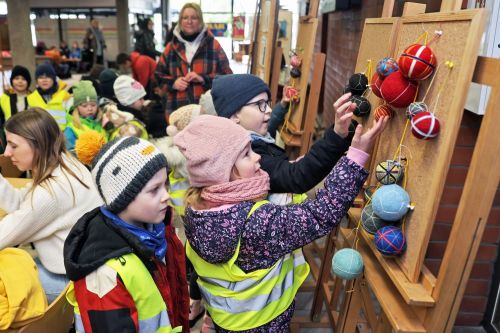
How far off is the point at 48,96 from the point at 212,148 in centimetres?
337

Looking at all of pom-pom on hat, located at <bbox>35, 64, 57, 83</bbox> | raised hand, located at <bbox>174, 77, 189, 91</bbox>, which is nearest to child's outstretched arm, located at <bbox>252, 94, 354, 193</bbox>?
raised hand, located at <bbox>174, 77, 189, 91</bbox>

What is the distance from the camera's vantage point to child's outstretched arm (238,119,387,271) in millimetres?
1291

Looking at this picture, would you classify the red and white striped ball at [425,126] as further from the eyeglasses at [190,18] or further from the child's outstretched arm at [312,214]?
the eyeglasses at [190,18]

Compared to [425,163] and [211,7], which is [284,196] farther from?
[211,7]

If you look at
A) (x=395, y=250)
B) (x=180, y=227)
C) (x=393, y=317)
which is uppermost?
(x=395, y=250)

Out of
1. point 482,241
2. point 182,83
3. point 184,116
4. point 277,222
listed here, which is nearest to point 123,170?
point 277,222

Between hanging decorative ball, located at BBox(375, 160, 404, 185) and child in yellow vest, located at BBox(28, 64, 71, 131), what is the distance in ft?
11.6

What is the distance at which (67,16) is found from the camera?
15.4 metres

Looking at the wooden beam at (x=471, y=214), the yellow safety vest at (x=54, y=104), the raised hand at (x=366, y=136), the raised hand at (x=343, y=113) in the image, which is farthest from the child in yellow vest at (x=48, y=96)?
the wooden beam at (x=471, y=214)

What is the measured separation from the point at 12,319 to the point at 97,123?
96.6 inches

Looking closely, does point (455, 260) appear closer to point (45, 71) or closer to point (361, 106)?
point (361, 106)

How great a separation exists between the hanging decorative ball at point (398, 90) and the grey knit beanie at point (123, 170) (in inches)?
28.9

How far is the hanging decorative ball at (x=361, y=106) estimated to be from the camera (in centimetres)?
148

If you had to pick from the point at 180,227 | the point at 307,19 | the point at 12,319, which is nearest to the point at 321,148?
the point at 12,319
